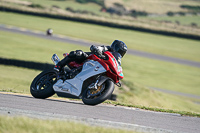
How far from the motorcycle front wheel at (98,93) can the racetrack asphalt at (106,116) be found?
0.57ft

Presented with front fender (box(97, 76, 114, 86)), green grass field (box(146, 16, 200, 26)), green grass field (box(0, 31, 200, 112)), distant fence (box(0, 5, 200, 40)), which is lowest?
green grass field (box(146, 16, 200, 26))

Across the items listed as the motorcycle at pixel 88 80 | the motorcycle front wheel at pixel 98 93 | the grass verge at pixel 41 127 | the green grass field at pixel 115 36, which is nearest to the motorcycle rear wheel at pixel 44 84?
the motorcycle at pixel 88 80

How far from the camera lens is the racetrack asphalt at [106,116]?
582 cm

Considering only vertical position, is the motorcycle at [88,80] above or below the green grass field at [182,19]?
above

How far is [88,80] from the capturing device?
24.8 feet

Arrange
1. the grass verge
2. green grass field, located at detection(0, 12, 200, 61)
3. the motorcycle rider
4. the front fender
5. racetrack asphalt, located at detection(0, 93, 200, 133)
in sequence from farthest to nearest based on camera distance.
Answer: green grass field, located at detection(0, 12, 200, 61)
the motorcycle rider
the front fender
racetrack asphalt, located at detection(0, 93, 200, 133)
the grass verge

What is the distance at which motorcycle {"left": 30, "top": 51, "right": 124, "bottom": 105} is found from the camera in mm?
7137

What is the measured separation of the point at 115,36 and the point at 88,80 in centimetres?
3324

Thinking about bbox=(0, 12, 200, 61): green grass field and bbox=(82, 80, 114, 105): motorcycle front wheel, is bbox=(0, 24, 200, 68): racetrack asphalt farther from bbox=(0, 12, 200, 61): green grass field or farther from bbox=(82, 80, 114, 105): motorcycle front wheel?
bbox=(82, 80, 114, 105): motorcycle front wheel

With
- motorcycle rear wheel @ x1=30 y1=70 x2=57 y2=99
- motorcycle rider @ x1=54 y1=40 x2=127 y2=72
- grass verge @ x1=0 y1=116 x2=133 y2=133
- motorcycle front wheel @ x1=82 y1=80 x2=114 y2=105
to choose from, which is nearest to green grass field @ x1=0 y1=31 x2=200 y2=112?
motorcycle rear wheel @ x1=30 y1=70 x2=57 y2=99

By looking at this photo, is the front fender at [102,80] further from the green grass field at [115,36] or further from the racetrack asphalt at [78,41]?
the green grass field at [115,36]

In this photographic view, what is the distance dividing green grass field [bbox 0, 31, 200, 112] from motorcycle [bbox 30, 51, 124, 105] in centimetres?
285

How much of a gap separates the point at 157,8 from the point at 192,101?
2326 inches

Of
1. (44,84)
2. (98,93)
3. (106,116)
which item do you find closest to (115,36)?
(44,84)
